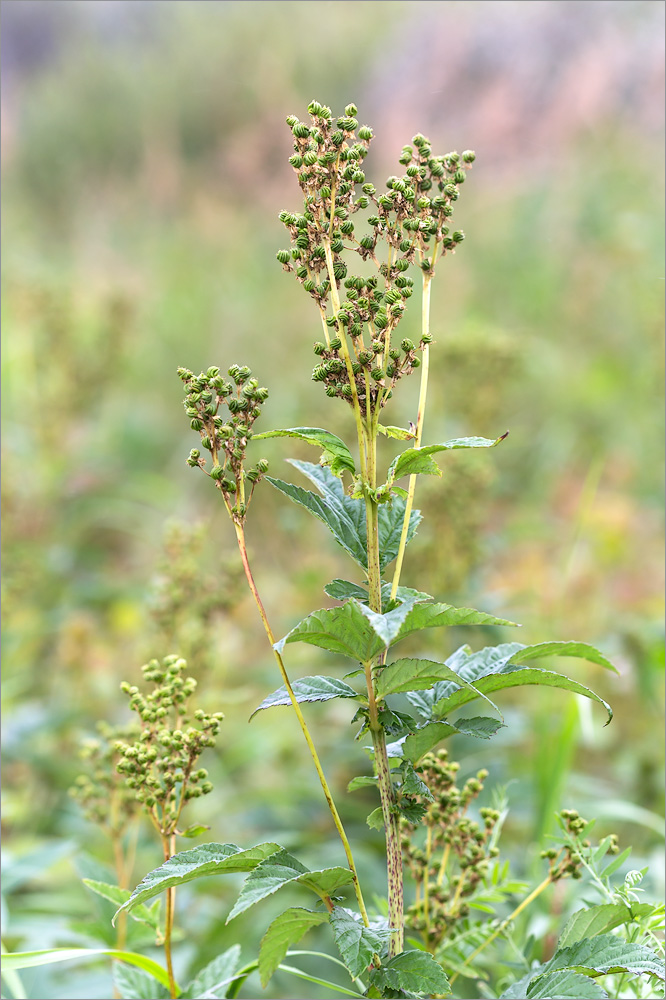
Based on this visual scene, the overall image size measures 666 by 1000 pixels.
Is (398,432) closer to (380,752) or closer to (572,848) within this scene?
(380,752)

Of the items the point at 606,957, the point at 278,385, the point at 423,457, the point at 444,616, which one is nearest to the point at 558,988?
the point at 606,957

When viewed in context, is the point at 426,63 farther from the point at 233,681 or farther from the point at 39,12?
the point at 233,681

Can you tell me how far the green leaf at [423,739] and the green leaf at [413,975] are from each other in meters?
0.13

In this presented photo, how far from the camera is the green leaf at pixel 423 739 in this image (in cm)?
64

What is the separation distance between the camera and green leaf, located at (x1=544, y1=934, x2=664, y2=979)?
0.59 meters

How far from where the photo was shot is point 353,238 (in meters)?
0.63

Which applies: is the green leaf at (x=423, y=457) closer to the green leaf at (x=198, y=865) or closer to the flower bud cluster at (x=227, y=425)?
the flower bud cluster at (x=227, y=425)

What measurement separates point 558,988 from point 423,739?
0.18m

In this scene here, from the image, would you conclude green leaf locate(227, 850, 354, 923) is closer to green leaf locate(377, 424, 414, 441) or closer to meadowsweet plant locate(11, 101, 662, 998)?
meadowsweet plant locate(11, 101, 662, 998)

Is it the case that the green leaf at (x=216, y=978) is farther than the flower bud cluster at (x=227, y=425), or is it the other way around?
the green leaf at (x=216, y=978)

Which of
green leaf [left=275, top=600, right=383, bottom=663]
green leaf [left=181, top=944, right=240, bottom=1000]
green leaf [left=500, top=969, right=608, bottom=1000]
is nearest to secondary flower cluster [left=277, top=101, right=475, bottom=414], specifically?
green leaf [left=275, top=600, right=383, bottom=663]

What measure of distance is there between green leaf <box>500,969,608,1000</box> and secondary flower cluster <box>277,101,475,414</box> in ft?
1.34

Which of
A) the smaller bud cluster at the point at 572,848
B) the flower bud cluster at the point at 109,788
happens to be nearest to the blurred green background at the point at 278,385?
the flower bud cluster at the point at 109,788

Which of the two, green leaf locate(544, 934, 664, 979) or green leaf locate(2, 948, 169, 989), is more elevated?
green leaf locate(544, 934, 664, 979)
